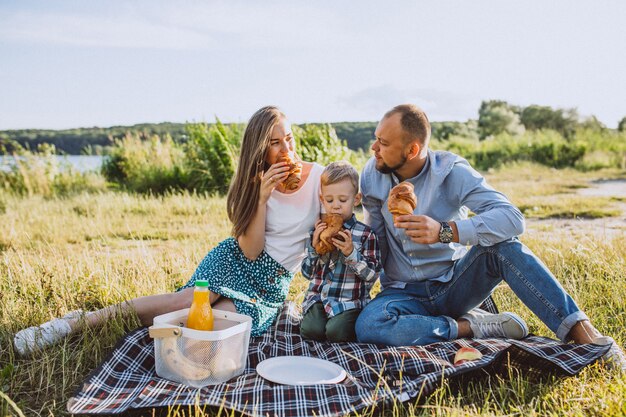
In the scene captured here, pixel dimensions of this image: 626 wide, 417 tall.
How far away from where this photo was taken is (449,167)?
4.05 meters

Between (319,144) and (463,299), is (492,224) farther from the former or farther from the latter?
(319,144)

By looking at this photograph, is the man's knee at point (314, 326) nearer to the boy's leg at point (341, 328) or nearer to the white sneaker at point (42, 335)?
the boy's leg at point (341, 328)

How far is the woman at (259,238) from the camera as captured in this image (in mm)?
4168

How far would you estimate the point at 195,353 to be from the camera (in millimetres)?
3312

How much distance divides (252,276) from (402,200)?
129 centimetres

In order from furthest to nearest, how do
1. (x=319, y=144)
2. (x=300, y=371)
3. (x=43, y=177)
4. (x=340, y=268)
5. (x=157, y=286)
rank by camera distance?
(x=43, y=177) → (x=319, y=144) → (x=157, y=286) → (x=340, y=268) → (x=300, y=371)

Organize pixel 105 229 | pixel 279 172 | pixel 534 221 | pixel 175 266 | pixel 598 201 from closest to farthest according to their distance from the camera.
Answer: pixel 279 172
pixel 175 266
pixel 105 229
pixel 534 221
pixel 598 201

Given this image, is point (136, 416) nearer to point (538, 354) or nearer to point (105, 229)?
point (538, 354)

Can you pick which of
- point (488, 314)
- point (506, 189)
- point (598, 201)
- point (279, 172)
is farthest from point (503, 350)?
point (506, 189)

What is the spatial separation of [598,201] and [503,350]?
28.3 ft

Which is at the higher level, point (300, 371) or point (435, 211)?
point (435, 211)

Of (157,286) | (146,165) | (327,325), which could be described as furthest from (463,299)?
(146,165)

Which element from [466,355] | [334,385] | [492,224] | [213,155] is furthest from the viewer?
[213,155]

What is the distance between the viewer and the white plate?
3.37 metres
